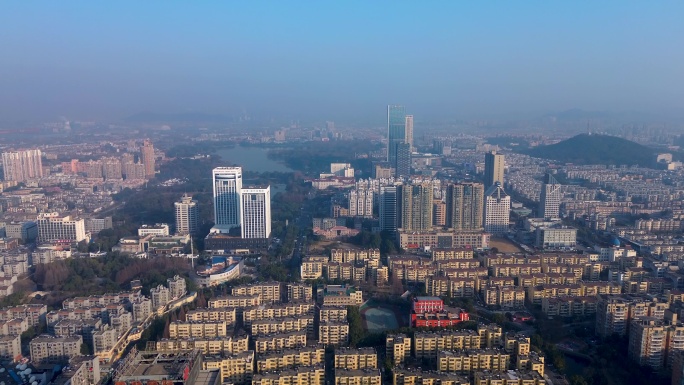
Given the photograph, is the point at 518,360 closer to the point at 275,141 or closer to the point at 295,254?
the point at 295,254

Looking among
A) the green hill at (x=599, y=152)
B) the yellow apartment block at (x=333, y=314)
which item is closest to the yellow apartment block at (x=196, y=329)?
the yellow apartment block at (x=333, y=314)

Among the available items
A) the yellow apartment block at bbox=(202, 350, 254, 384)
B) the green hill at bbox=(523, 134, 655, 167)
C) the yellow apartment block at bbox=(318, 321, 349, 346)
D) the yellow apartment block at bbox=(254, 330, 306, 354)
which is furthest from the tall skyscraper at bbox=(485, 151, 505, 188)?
the yellow apartment block at bbox=(202, 350, 254, 384)

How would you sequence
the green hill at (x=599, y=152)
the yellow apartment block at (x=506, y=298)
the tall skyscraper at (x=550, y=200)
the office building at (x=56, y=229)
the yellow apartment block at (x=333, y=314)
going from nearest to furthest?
the yellow apartment block at (x=333, y=314), the yellow apartment block at (x=506, y=298), the office building at (x=56, y=229), the tall skyscraper at (x=550, y=200), the green hill at (x=599, y=152)

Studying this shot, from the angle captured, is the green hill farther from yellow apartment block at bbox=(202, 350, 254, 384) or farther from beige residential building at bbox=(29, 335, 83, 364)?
beige residential building at bbox=(29, 335, 83, 364)

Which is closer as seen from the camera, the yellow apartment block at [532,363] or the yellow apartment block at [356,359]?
the yellow apartment block at [532,363]

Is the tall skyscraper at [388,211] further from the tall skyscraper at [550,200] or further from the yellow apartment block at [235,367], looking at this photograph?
the yellow apartment block at [235,367]

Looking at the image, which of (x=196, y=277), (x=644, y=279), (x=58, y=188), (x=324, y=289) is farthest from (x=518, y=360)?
(x=58, y=188)

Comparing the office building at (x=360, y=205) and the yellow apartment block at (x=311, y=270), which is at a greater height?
the office building at (x=360, y=205)
